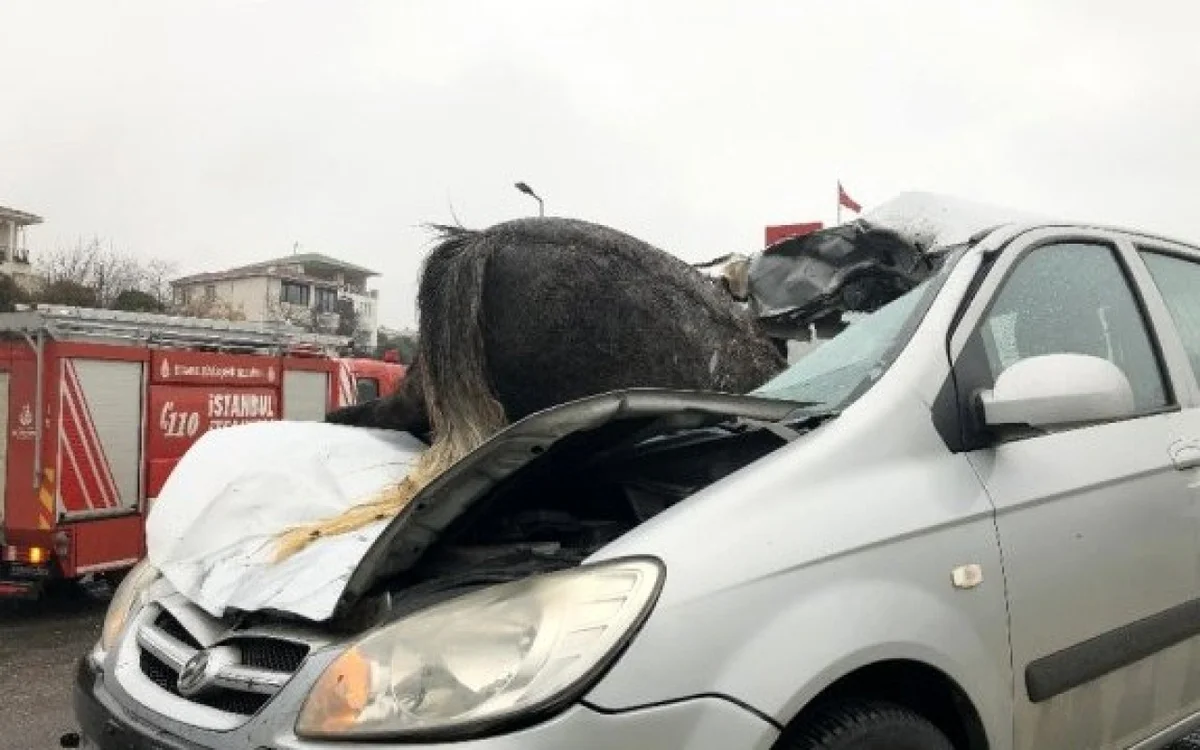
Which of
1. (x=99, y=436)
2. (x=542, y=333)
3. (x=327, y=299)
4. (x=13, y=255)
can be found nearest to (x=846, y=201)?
(x=542, y=333)

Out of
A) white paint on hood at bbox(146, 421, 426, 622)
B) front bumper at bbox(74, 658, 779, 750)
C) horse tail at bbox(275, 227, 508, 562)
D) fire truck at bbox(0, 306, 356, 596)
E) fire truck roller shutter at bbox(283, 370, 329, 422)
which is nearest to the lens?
front bumper at bbox(74, 658, 779, 750)

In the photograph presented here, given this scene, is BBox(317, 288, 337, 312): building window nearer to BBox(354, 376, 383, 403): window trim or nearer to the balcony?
the balcony

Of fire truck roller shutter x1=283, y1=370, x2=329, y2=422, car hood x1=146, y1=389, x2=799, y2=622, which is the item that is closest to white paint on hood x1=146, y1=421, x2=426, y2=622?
car hood x1=146, y1=389, x2=799, y2=622

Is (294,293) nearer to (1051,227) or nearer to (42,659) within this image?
(42,659)

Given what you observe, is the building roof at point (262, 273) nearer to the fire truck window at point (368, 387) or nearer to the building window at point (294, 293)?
the building window at point (294, 293)

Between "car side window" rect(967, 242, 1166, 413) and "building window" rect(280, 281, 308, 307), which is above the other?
"building window" rect(280, 281, 308, 307)

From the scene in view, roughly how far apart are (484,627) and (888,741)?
797 millimetres

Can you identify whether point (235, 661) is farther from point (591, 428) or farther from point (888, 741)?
point (888, 741)

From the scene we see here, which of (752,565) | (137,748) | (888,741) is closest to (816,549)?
(752,565)

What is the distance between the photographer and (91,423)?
7.97m

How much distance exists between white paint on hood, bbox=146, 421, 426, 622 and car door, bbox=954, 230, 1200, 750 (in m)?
1.47

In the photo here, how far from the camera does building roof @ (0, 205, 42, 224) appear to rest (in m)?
57.0

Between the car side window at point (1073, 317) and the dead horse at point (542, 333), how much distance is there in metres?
1.43

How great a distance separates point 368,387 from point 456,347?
7806mm
